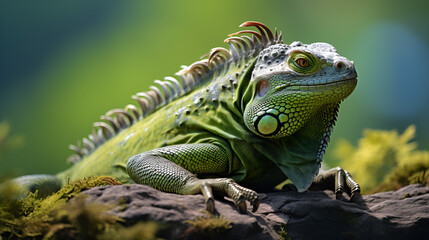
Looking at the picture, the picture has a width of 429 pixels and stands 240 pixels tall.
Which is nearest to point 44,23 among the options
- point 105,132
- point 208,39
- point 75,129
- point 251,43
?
point 75,129

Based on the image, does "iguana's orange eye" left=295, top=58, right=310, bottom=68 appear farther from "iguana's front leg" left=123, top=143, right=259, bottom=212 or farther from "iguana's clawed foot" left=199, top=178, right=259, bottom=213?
"iguana's clawed foot" left=199, top=178, right=259, bottom=213

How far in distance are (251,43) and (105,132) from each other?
2487mm

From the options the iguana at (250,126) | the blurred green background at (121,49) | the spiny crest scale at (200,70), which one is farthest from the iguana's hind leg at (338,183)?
the blurred green background at (121,49)

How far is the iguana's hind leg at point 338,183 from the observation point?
3.47 meters

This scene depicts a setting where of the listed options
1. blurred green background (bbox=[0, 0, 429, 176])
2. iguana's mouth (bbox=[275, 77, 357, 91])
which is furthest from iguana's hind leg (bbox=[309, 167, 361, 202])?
blurred green background (bbox=[0, 0, 429, 176])

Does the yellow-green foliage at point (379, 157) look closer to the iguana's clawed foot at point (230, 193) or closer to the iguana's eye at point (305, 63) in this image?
the iguana's eye at point (305, 63)

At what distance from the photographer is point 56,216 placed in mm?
2332

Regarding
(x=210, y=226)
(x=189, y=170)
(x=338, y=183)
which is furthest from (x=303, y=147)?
(x=210, y=226)

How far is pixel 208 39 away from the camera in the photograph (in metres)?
8.00

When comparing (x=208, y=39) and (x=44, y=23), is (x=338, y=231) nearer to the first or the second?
(x=208, y=39)

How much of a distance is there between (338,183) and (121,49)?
604 centimetres

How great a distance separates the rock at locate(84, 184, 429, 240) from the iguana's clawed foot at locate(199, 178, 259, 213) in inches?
2.4

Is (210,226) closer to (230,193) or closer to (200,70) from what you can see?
(230,193)

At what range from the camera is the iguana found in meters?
3.23
